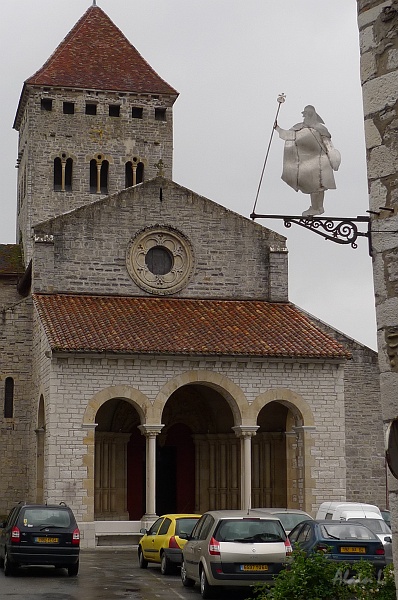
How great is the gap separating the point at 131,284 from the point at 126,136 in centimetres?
1270

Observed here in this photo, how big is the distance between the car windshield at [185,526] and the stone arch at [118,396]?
26.0ft

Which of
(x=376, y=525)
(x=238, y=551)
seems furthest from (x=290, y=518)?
(x=238, y=551)

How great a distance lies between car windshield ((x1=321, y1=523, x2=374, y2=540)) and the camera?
56.5 ft

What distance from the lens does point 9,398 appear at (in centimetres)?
3288

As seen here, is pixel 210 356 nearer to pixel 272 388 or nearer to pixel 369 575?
pixel 272 388

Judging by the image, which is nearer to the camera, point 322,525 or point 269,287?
point 322,525

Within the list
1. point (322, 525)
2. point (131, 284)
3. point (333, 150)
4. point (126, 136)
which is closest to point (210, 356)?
point (131, 284)

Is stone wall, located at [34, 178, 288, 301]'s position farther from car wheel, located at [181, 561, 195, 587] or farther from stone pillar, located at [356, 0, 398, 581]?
stone pillar, located at [356, 0, 398, 581]

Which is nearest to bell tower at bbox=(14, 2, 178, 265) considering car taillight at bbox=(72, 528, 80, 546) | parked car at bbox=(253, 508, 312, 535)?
parked car at bbox=(253, 508, 312, 535)

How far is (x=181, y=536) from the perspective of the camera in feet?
66.3

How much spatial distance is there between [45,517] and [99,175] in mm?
24630

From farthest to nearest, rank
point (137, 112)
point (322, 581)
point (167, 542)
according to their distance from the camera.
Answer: point (137, 112)
point (167, 542)
point (322, 581)

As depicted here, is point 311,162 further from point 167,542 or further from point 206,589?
point 167,542

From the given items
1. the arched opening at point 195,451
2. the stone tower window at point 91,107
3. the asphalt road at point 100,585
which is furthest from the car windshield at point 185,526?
the stone tower window at point 91,107
